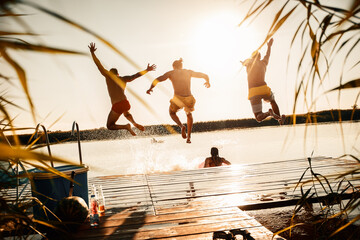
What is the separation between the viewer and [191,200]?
324 cm

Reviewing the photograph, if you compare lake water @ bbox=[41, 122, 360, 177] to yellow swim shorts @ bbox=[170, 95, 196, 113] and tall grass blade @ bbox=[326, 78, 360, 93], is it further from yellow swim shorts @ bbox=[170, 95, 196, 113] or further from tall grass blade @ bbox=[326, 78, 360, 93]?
yellow swim shorts @ bbox=[170, 95, 196, 113]

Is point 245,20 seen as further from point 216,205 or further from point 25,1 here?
point 216,205

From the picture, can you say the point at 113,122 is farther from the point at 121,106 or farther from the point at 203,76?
the point at 203,76

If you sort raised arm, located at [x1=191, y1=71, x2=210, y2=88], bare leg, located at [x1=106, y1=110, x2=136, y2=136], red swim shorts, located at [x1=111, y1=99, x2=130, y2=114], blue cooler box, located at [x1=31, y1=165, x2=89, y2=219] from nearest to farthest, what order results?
1. blue cooler box, located at [x1=31, y1=165, x2=89, y2=219]
2. red swim shorts, located at [x1=111, y1=99, x2=130, y2=114]
3. bare leg, located at [x1=106, y1=110, x2=136, y2=136]
4. raised arm, located at [x1=191, y1=71, x2=210, y2=88]

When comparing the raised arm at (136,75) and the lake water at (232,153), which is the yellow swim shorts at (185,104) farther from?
the lake water at (232,153)

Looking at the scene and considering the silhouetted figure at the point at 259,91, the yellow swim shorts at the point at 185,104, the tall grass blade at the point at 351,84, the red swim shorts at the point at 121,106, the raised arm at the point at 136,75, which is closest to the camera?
the raised arm at the point at 136,75

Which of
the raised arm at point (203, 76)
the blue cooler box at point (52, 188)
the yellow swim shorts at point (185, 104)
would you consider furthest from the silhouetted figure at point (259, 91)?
the blue cooler box at point (52, 188)

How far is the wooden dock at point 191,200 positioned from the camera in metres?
2.25

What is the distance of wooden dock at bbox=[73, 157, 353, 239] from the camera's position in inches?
88.6

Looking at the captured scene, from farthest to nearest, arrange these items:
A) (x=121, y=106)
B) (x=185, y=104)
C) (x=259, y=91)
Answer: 1. (x=185, y=104)
2. (x=121, y=106)
3. (x=259, y=91)

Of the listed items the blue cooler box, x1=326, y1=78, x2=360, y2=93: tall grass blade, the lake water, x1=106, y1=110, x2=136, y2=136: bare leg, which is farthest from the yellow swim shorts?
x1=326, y1=78, x2=360, y2=93: tall grass blade

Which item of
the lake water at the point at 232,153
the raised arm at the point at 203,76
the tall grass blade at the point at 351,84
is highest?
the raised arm at the point at 203,76

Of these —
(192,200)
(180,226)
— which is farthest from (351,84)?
(192,200)

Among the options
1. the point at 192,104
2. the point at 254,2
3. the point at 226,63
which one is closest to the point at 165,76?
the point at 192,104
